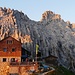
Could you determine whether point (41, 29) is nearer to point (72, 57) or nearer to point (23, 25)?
point (23, 25)

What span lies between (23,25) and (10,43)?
2501 inches

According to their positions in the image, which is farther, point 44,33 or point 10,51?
point 44,33

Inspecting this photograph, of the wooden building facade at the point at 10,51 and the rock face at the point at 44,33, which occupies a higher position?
the rock face at the point at 44,33

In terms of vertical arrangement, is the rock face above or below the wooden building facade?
above

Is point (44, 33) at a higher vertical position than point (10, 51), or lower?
higher

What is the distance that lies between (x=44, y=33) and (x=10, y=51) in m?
63.4

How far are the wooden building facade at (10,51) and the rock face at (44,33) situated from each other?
32.7m

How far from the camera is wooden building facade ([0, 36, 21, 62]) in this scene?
277 feet

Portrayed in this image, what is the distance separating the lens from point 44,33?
14625 cm

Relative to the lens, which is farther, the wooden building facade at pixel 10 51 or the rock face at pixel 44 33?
the rock face at pixel 44 33

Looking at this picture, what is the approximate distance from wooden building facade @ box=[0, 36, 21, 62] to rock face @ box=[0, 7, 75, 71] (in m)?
32.7

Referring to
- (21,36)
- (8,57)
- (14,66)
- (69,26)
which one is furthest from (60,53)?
(14,66)

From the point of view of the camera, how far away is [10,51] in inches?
3356

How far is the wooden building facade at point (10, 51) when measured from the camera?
84.5m
